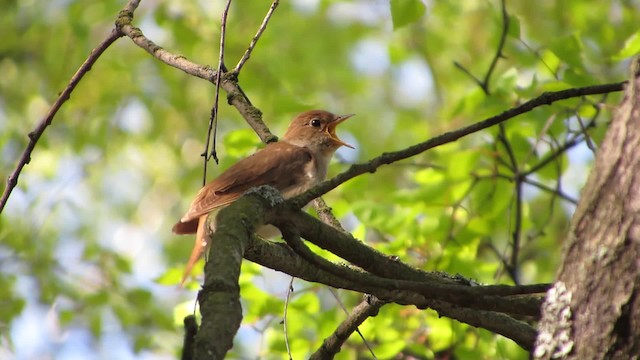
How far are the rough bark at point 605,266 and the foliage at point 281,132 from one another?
2.20 metres

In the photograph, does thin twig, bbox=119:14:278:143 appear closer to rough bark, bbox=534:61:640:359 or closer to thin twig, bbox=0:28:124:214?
thin twig, bbox=0:28:124:214

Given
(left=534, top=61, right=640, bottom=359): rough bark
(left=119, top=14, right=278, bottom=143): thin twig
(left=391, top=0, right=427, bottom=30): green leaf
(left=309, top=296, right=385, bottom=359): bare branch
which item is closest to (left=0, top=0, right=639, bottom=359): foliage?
(left=391, top=0, right=427, bottom=30): green leaf

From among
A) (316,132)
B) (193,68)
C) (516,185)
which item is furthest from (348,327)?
(316,132)

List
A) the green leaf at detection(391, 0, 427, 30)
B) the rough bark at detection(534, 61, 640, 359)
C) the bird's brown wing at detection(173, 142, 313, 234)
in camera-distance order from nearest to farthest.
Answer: the rough bark at detection(534, 61, 640, 359) → the green leaf at detection(391, 0, 427, 30) → the bird's brown wing at detection(173, 142, 313, 234)

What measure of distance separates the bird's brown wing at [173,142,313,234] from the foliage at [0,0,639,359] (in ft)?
0.35

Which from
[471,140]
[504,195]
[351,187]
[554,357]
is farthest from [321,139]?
[554,357]

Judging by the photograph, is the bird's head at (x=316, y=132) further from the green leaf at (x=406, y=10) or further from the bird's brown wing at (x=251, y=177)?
the green leaf at (x=406, y=10)

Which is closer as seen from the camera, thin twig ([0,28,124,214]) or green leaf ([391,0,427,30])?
thin twig ([0,28,124,214])

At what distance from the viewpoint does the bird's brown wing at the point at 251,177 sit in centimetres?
466

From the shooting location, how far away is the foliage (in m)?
4.74

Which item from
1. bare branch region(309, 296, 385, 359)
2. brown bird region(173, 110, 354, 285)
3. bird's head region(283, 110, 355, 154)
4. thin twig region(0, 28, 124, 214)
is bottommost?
bare branch region(309, 296, 385, 359)

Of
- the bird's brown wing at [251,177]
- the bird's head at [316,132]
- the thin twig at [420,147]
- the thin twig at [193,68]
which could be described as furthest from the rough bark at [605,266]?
the bird's head at [316,132]

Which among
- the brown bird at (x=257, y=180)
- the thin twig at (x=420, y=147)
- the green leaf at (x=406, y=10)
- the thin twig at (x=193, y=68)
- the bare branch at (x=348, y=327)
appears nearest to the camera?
the thin twig at (x=420, y=147)

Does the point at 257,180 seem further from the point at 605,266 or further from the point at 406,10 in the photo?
the point at 605,266
